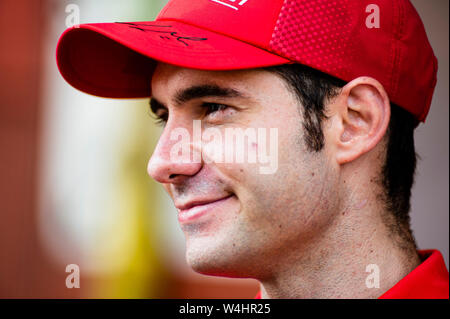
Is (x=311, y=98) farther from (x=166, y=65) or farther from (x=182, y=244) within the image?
Answer: (x=182, y=244)

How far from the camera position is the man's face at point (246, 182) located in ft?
5.51

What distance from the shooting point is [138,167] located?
5066mm

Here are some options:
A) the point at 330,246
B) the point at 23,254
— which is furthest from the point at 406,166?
the point at 23,254

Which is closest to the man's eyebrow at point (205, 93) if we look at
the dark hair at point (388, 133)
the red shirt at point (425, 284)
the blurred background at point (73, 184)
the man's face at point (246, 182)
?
the man's face at point (246, 182)

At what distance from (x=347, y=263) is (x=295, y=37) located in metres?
0.74

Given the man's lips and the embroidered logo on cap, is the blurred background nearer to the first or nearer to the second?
the man's lips

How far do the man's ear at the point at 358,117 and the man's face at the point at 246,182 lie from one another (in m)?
0.08

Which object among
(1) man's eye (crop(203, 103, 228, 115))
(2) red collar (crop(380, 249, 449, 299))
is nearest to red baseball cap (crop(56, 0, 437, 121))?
(1) man's eye (crop(203, 103, 228, 115))

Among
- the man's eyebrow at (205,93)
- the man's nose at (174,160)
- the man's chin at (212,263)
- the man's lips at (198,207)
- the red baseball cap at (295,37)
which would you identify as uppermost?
the red baseball cap at (295,37)

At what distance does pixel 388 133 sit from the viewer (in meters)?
1.88

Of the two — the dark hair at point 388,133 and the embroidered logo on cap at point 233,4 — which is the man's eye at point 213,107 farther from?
the embroidered logo on cap at point 233,4

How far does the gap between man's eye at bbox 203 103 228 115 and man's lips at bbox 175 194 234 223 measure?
28 centimetres

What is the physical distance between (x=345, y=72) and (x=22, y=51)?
4.03 meters

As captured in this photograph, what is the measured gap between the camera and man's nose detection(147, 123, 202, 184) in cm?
173
